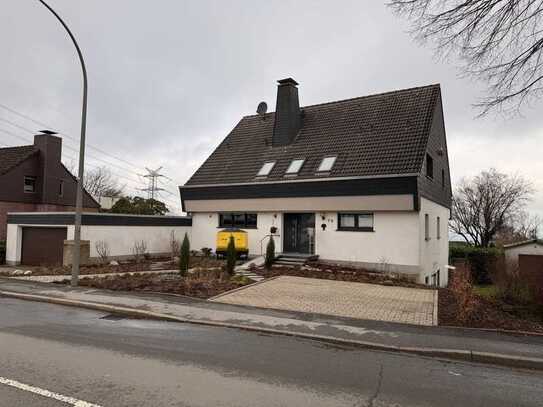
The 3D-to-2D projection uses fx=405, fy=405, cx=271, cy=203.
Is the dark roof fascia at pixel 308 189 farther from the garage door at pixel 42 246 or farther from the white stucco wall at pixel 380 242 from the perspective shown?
the garage door at pixel 42 246

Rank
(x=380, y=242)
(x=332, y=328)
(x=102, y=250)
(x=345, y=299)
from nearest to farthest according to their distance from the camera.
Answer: (x=332, y=328) < (x=345, y=299) < (x=380, y=242) < (x=102, y=250)

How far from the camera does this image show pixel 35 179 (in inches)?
1267

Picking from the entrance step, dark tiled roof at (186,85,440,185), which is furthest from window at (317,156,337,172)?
the entrance step

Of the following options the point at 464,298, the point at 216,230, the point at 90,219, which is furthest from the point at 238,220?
the point at 464,298

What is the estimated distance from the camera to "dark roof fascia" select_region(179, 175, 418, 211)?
17.0 meters

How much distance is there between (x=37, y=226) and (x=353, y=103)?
727 inches

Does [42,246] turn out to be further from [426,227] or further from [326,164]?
[426,227]

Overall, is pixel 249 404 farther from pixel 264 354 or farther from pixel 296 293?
pixel 296 293

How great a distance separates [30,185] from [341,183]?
2595 cm

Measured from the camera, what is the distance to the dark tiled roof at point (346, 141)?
18344 millimetres

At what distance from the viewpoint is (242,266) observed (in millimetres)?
18406

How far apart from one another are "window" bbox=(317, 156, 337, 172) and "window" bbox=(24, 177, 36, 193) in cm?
2439

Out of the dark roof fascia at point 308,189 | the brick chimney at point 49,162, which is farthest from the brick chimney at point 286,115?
the brick chimney at point 49,162

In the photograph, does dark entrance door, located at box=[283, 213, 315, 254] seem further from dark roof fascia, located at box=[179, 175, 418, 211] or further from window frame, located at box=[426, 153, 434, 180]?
window frame, located at box=[426, 153, 434, 180]
